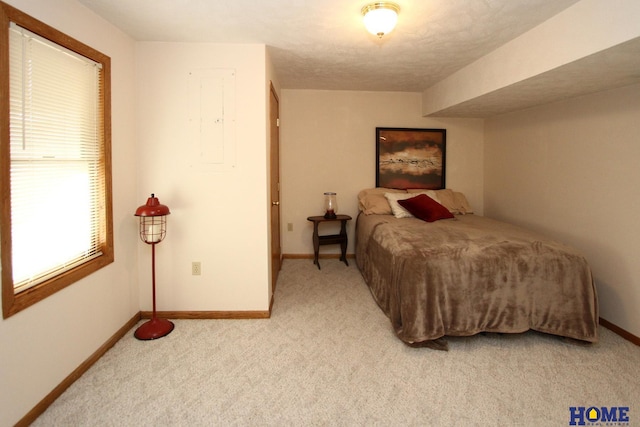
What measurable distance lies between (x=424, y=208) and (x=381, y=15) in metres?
2.31

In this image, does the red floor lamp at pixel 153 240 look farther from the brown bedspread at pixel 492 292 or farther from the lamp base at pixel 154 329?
the brown bedspread at pixel 492 292

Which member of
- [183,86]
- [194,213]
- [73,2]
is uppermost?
[73,2]

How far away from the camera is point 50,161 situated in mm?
1997

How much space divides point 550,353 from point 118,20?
378 centimetres

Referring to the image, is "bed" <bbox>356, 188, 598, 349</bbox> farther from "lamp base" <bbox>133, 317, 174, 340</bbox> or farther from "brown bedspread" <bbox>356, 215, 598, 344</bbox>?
"lamp base" <bbox>133, 317, 174, 340</bbox>

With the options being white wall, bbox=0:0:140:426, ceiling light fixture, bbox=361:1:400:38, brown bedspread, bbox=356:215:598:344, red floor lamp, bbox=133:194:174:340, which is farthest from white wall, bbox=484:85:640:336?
white wall, bbox=0:0:140:426

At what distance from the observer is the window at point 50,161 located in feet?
5.58

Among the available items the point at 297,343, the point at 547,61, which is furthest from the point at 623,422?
the point at 547,61

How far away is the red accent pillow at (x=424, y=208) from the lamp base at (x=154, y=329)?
273 centimetres

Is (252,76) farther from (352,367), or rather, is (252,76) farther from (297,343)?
(352,367)

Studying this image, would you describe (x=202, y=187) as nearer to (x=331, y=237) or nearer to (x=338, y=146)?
(x=331, y=237)

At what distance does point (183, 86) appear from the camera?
289 cm

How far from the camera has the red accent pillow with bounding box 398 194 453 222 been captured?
3.94 meters

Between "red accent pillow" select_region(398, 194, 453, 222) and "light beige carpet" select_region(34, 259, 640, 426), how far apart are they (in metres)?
1.52
